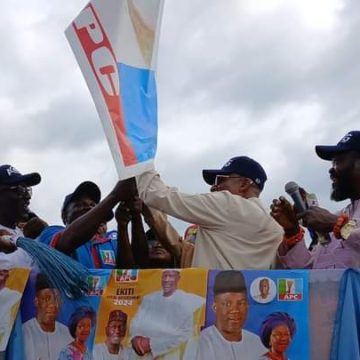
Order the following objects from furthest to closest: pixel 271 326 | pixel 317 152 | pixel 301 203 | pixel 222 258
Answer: pixel 317 152 → pixel 222 258 → pixel 301 203 → pixel 271 326

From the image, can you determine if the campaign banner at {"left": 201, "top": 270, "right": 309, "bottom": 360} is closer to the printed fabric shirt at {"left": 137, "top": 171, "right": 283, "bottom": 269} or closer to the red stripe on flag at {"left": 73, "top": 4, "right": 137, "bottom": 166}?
the printed fabric shirt at {"left": 137, "top": 171, "right": 283, "bottom": 269}

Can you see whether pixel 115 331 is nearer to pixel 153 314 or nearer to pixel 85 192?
pixel 153 314

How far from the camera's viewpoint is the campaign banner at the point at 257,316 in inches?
132

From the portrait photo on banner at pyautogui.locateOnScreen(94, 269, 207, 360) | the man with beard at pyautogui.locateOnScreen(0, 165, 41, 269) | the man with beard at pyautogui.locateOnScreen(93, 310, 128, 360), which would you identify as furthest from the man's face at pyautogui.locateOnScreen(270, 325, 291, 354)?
the man with beard at pyautogui.locateOnScreen(0, 165, 41, 269)

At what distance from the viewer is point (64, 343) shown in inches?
152

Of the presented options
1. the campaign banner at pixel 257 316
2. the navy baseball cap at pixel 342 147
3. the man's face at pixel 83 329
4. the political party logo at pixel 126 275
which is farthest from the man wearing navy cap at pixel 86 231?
the navy baseball cap at pixel 342 147

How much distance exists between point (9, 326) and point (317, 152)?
201 centimetres

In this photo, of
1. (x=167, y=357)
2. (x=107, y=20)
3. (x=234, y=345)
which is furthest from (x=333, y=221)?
(x=107, y=20)

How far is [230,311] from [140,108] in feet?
4.36

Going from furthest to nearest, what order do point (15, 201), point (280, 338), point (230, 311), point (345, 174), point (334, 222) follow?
point (15, 201), point (345, 174), point (334, 222), point (230, 311), point (280, 338)

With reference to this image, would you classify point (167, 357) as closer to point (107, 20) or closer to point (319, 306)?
point (319, 306)

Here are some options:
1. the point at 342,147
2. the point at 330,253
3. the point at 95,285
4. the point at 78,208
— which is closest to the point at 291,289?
the point at 330,253

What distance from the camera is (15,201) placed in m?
4.75

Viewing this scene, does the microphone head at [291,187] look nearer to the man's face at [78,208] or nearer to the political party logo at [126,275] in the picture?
the political party logo at [126,275]
